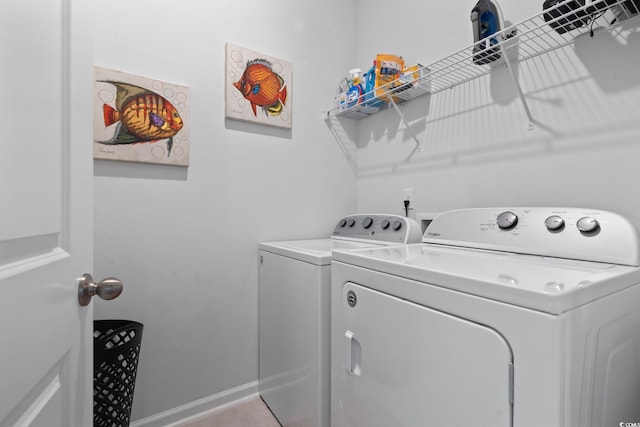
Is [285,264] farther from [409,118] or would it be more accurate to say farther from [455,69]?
[455,69]

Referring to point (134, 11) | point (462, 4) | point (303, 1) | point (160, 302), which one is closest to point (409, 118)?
point (462, 4)

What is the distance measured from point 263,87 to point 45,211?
1.39 m

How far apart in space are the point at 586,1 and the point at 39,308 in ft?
5.38

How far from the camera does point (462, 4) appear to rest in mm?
1516

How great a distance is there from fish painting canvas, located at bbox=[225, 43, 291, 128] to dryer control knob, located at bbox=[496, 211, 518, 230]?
1.23 meters

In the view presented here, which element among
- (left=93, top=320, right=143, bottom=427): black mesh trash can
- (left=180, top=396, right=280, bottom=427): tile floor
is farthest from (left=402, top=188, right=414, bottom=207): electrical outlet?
(left=93, top=320, right=143, bottom=427): black mesh trash can

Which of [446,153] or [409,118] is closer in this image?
[446,153]

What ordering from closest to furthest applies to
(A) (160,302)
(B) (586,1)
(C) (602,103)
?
(B) (586,1) → (C) (602,103) → (A) (160,302)

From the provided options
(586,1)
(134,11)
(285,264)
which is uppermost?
(134,11)

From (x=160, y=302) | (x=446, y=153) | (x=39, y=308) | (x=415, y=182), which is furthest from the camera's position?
(x=415, y=182)

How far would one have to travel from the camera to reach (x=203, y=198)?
1.60m

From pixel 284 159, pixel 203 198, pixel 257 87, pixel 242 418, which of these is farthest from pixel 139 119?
pixel 242 418

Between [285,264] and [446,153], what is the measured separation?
99 cm

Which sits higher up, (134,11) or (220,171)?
(134,11)
